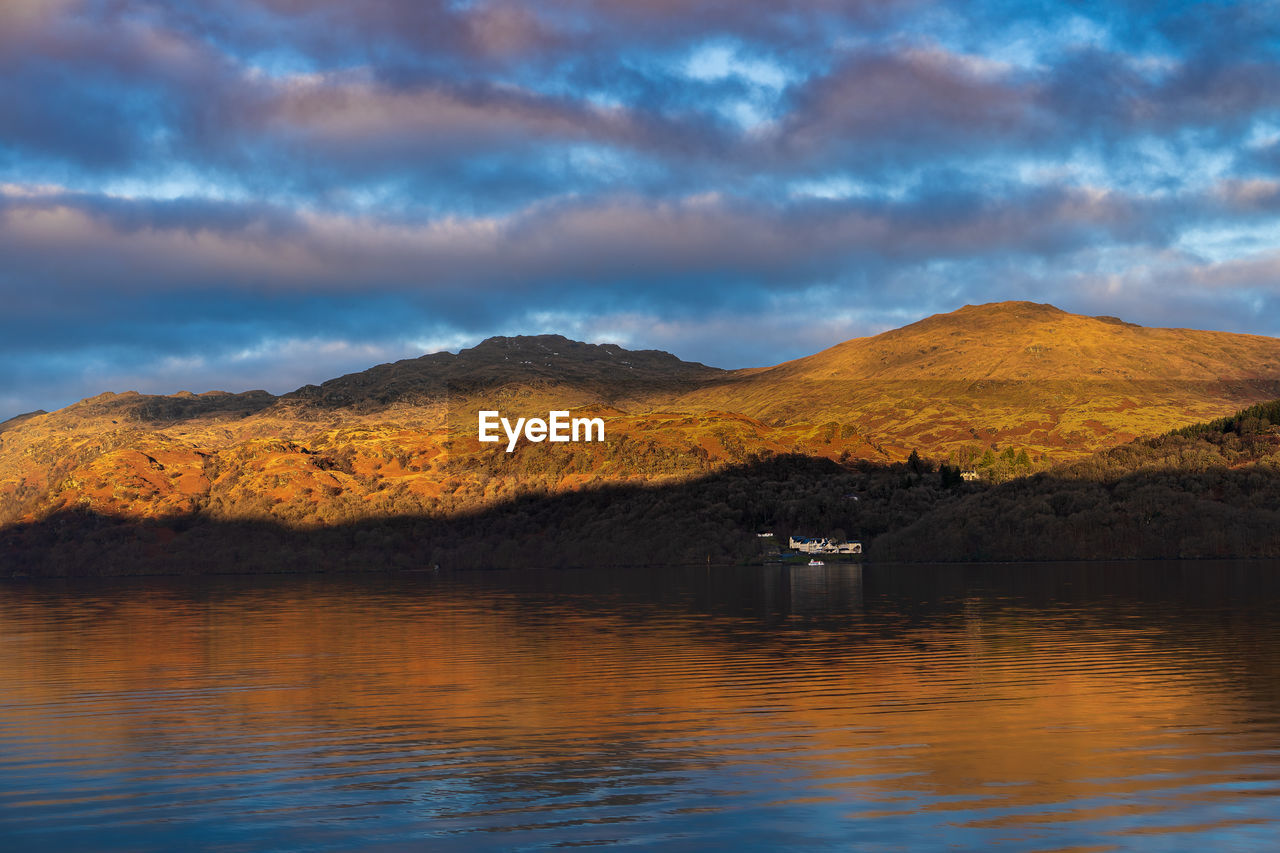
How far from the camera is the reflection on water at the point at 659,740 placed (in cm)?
2148

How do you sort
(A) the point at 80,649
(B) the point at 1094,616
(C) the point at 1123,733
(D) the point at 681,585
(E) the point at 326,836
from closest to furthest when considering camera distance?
1. (E) the point at 326,836
2. (C) the point at 1123,733
3. (A) the point at 80,649
4. (B) the point at 1094,616
5. (D) the point at 681,585

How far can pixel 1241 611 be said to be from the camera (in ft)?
272

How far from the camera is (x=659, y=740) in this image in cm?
3089

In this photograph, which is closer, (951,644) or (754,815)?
(754,815)

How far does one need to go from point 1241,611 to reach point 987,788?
225 feet

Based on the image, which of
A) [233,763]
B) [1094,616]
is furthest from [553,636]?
[233,763]

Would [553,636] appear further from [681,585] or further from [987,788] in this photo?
[681,585]

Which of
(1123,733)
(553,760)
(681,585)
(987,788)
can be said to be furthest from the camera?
(681,585)

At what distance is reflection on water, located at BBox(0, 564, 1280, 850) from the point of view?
846 inches

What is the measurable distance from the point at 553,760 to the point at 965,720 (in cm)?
1235

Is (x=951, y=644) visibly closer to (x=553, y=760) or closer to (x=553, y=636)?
(x=553, y=636)

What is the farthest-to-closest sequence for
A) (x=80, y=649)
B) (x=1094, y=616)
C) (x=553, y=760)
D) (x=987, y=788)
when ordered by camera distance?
(x=1094, y=616)
(x=80, y=649)
(x=553, y=760)
(x=987, y=788)

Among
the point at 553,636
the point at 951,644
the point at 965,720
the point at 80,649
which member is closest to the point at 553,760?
the point at 965,720

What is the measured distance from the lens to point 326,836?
2098 centimetres
